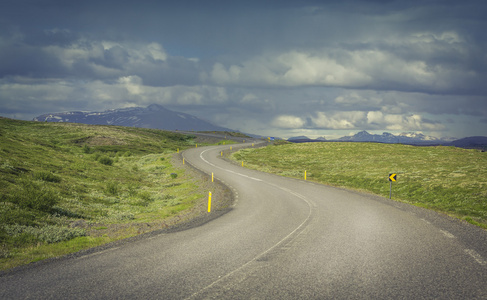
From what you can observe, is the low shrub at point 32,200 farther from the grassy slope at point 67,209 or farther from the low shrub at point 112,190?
the low shrub at point 112,190

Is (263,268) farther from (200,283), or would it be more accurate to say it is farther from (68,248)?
(68,248)

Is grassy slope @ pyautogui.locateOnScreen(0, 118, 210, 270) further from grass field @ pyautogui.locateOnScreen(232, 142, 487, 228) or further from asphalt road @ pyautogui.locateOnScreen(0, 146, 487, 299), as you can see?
grass field @ pyautogui.locateOnScreen(232, 142, 487, 228)

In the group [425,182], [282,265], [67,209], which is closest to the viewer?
[282,265]

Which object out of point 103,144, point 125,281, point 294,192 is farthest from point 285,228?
point 103,144

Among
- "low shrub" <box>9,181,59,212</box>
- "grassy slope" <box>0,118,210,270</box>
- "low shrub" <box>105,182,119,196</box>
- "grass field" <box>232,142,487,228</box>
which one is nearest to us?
"grassy slope" <box>0,118,210,270</box>

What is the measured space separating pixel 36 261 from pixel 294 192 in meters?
18.9

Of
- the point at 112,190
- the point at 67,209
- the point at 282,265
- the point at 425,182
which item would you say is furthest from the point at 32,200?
the point at 425,182

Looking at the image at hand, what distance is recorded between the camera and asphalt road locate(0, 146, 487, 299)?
266 inches

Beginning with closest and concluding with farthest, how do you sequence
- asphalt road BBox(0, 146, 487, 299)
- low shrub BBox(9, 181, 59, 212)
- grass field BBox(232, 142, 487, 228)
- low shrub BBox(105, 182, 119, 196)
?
asphalt road BBox(0, 146, 487, 299) → low shrub BBox(9, 181, 59, 212) → grass field BBox(232, 142, 487, 228) → low shrub BBox(105, 182, 119, 196)

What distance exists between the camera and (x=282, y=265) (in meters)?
8.36

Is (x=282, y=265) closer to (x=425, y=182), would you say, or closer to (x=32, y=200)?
(x=32, y=200)

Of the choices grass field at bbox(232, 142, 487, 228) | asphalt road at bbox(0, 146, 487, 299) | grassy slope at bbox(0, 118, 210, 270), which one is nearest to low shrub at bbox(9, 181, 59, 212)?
grassy slope at bbox(0, 118, 210, 270)

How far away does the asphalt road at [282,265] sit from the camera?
6746 mm

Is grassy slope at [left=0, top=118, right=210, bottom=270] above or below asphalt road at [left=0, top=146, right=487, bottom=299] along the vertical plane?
below
